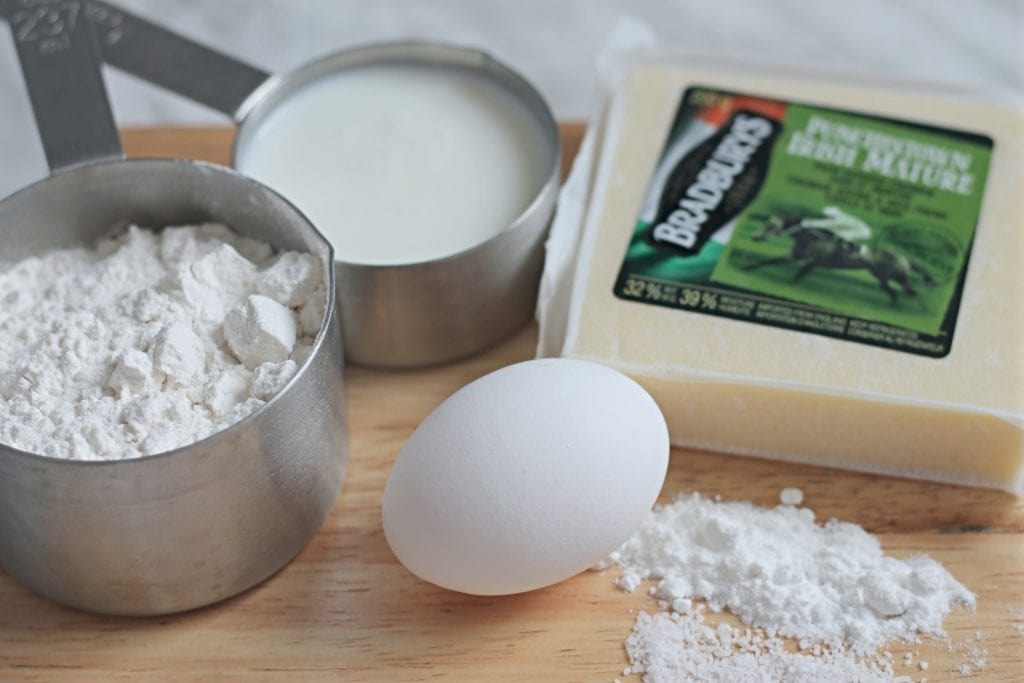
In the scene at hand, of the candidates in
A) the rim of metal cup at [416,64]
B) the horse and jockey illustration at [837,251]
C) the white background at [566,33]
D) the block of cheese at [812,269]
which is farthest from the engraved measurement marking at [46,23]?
the horse and jockey illustration at [837,251]

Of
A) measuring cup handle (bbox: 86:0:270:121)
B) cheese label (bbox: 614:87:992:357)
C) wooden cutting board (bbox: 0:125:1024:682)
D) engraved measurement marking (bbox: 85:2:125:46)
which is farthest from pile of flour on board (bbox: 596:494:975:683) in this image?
engraved measurement marking (bbox: 85:2:125:46)

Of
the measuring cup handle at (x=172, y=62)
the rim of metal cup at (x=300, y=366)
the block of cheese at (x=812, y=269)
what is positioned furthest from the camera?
the measuring cup handle at (x=172, y=62)

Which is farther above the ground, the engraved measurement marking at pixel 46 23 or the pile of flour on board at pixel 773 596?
the engraved measurement marking at pixel 46 23

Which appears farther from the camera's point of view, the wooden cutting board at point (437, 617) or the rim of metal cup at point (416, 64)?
the rim of metal cup at point (416, 64)

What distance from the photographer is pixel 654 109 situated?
59.3 inches

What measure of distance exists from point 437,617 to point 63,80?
0.73 metres

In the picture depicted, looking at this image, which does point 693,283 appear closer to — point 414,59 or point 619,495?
point 619,495

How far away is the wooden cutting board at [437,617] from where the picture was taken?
1.14 meters

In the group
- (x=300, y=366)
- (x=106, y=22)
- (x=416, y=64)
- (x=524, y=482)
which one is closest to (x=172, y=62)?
(x=106, y=22)

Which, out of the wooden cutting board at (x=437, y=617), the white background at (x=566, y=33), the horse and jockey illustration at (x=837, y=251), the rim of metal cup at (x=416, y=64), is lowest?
the wooden cutting board at (x=437, y=617)

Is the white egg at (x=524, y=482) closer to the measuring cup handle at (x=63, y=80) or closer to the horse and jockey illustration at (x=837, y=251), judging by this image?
the horse and jockey illustration at (x=837, y=251)

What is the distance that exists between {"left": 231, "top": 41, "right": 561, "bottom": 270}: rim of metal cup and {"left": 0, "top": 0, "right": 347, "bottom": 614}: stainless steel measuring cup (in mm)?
115

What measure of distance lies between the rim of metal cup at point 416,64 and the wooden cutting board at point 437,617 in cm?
36

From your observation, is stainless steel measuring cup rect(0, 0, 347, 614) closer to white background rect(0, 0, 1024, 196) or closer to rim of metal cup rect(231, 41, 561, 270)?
rim of metal cup rect(231, 41, 561, 270)
